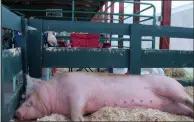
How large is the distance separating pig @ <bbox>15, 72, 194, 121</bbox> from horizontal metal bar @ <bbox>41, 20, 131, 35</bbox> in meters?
0.52

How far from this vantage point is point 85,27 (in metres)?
2.87

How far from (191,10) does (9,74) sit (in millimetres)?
5729

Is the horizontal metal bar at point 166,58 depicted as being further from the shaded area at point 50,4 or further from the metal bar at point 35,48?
the shaded area at point 50,4

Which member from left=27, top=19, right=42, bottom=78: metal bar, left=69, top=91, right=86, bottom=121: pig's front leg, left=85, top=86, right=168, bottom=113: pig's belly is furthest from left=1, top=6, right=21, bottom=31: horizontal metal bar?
left=85, top=86, right=168, bottom=113: pig's belly

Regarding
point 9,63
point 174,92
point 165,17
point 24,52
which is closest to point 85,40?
point 24,52

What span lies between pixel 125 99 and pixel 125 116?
0.24 metres

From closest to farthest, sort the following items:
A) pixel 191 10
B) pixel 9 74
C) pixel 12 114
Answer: pixel 9 74
pixel 12 114
pixel 191 10

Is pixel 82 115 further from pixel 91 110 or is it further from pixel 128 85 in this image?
pixel 128 85

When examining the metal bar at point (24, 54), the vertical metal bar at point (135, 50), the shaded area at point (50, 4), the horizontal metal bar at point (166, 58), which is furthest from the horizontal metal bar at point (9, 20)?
the shaded area at point (50, 4)

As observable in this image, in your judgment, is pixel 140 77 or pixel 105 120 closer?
pixel 105 120

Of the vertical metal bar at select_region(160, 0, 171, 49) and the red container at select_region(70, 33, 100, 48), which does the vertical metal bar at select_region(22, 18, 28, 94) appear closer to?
the red container at select_region(70, 33, 100, 48)

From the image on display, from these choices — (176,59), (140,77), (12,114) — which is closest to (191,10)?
(176,59)

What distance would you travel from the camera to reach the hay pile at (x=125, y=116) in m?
2.16

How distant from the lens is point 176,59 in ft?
9.98
